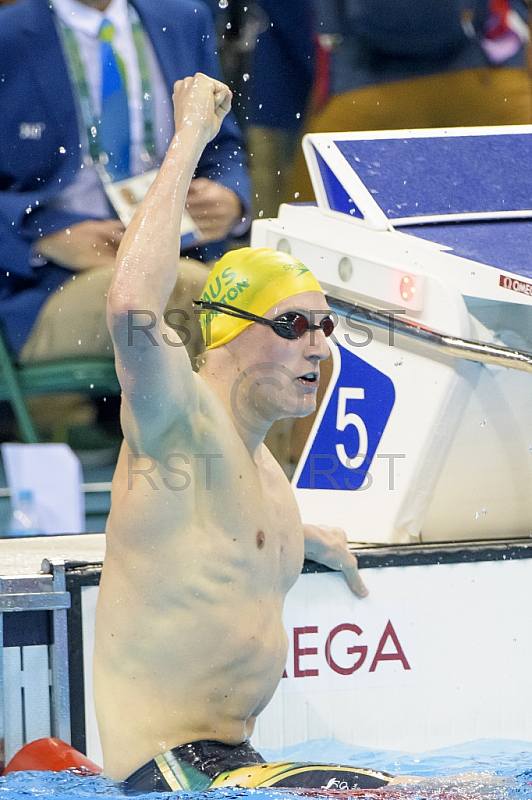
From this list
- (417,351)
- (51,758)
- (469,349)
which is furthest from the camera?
(417,351)

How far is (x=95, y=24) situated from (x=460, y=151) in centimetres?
122

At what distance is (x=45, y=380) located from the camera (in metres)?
3.84

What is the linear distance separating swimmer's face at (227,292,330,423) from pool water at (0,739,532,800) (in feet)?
2.09

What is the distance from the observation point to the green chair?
3824mm

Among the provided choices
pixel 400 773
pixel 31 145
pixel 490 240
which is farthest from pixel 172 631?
pixel 31 145

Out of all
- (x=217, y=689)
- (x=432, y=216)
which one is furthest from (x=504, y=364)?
(x=217, y=689)

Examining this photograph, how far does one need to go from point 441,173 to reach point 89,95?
119cm

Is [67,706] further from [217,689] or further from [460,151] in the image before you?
[460,151]

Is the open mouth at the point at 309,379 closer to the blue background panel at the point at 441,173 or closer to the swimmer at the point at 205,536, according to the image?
the swimmer at the point at 205,536

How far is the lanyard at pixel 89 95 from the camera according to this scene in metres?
3.68

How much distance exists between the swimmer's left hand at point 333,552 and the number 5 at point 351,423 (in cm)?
39

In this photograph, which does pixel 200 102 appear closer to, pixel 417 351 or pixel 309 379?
pixel 309 379

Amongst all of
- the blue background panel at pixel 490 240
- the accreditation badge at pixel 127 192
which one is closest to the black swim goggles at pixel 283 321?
the blue background panel at pixel 490 240

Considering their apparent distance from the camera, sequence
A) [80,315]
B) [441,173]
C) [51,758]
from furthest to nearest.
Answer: [80,315], [441,173], [51,758]
